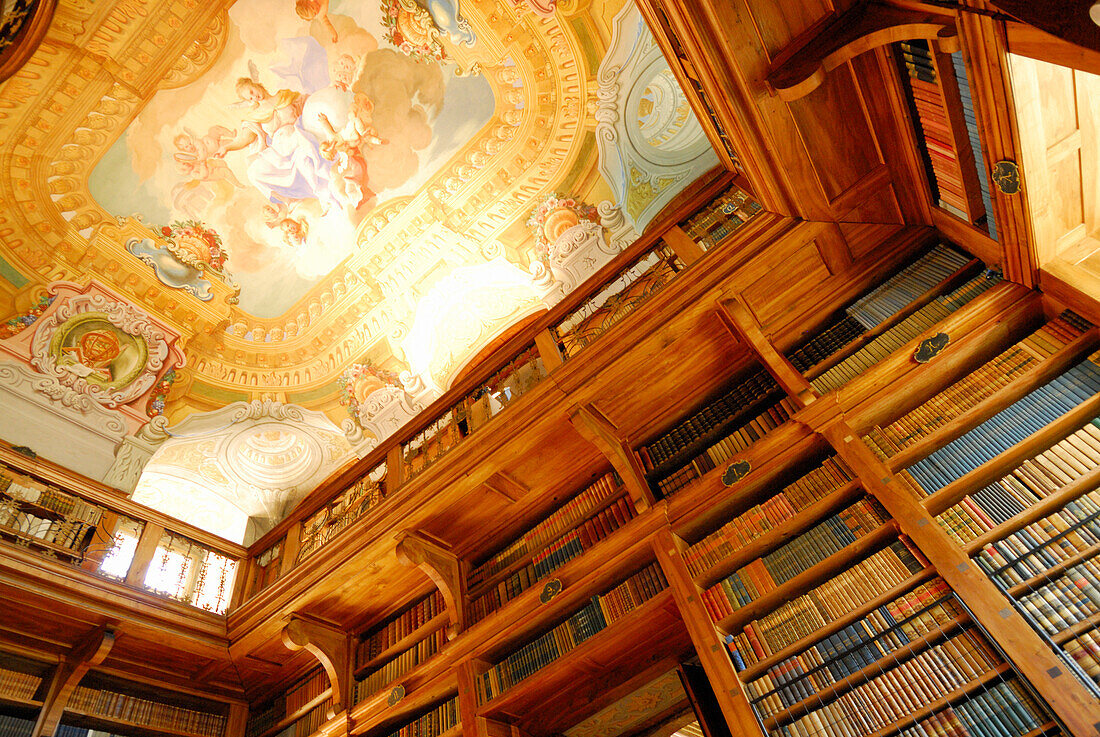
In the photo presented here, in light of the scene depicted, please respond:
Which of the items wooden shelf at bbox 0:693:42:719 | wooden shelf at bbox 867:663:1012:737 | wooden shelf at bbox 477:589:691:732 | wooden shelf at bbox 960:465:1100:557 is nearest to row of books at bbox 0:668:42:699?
wooden shelf at bbox 0:693:42:719

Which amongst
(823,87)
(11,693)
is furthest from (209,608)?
(823,87)

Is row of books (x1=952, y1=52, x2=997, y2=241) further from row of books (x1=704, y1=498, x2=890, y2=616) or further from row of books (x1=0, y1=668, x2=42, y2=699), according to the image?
row of books (x1=0, y1=668, x2=42, y2=699)

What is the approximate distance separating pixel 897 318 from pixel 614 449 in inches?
66.2

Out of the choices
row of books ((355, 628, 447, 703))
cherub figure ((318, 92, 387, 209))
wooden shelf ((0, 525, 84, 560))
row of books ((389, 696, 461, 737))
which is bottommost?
row of books ((389, 696, 461, 737))

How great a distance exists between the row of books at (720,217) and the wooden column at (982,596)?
64.1 inches

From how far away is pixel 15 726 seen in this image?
12.4ft

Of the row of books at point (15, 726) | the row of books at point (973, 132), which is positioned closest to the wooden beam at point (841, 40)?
the row of books at point (973, 132)

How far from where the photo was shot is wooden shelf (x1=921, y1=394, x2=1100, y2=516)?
2.46 m

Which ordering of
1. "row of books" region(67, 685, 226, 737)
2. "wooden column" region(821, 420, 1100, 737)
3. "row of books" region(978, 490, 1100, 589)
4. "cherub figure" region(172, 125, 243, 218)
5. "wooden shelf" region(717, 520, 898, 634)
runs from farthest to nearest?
"cherub figure" region(172, 125, 243, 218), "row of books" region(67, 685, 226, 737), "wooden shelf" region(717, 520, 898, 634), "row of books" region(978, 490, 1100, 589), "wooden column" region(821, 420, 1100, 737)

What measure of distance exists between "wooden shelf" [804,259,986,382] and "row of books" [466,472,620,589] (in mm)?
1406

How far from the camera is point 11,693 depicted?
154 inches

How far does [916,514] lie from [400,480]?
352 cm

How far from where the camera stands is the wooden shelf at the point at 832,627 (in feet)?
8.23

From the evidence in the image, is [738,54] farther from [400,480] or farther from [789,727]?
[400,480]
